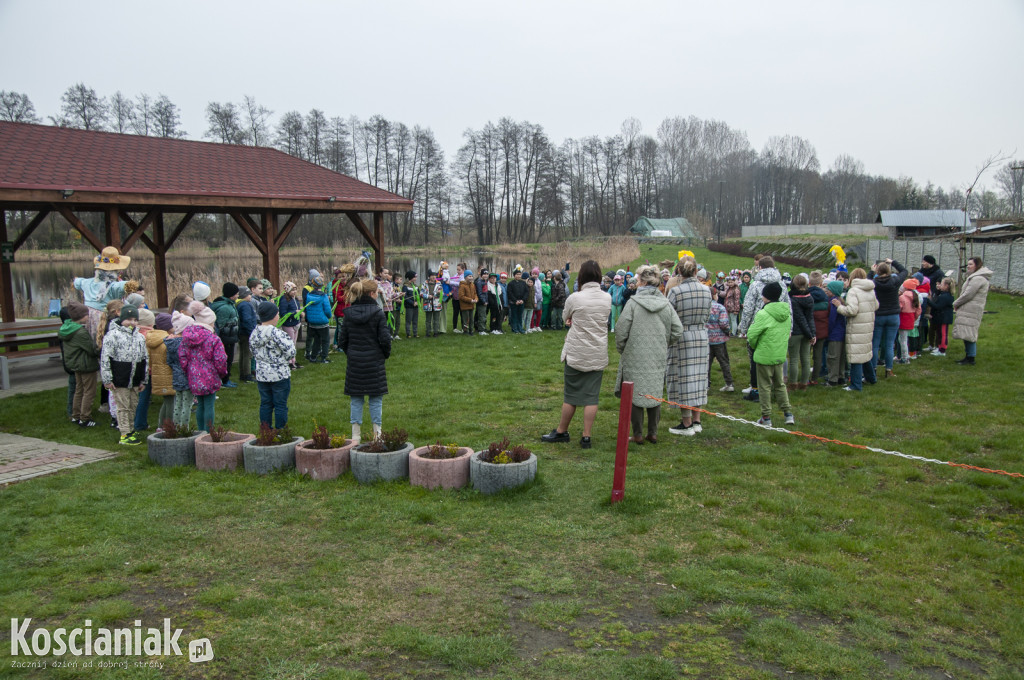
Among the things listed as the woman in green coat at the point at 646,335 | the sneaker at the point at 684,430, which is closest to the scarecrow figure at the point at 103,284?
the woman in green coat at the point at 646,335

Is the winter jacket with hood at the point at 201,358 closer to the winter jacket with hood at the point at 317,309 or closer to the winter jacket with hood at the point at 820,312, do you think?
the winter jacket with hood at the point at 317,309

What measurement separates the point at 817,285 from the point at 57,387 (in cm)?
1186

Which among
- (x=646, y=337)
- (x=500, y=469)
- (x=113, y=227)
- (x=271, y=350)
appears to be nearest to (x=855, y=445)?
(x=646, y=337)

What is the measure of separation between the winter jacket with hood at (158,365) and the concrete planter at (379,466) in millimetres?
2946

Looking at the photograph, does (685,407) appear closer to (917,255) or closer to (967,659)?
(967,659)

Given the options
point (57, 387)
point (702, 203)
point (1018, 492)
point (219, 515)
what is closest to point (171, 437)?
point (219, 515)

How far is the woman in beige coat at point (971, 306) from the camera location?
35.8 ft

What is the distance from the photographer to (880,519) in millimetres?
5117

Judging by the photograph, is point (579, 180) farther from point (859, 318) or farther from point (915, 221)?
point (859, 318)

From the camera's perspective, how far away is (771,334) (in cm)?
734

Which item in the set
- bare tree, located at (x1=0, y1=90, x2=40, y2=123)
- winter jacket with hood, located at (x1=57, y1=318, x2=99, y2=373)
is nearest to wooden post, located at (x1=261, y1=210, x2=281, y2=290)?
winter jacket with hood, located at (x1=57, y1=318, x2=99, y2=373)

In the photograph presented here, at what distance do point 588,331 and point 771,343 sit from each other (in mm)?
2324

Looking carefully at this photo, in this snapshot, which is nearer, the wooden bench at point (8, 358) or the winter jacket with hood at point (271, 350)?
the winter jacket with hood at point (271, 350)

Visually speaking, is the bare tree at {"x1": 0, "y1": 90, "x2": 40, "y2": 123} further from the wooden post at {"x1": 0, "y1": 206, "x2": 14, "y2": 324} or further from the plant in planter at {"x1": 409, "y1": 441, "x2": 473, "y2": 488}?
the plant in planter at {"x1": 409, "y1": 441, "x2": 473, "y2": 488}
